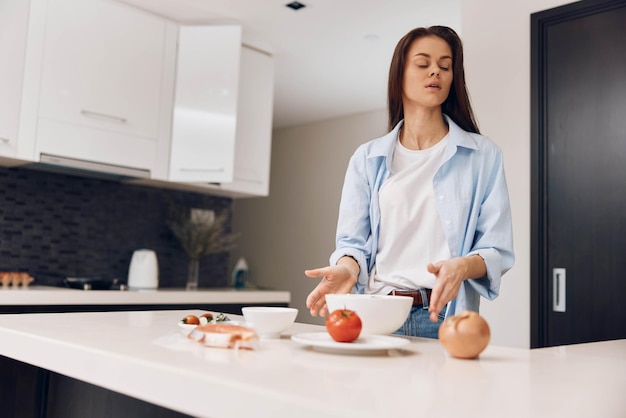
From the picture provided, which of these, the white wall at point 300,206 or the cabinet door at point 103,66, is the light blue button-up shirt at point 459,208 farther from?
the white wall at point 300,206

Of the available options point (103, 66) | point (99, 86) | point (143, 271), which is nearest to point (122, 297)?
point (143, 271)

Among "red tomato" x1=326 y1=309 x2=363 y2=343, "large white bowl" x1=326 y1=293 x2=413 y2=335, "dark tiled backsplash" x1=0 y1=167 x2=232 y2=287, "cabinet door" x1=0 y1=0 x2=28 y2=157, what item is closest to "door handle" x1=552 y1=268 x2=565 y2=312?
"large white bowl" x1=326 y1=293 x2=413 y2=335

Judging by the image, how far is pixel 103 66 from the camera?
3.23m

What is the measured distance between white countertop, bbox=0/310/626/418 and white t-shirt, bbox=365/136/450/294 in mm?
369

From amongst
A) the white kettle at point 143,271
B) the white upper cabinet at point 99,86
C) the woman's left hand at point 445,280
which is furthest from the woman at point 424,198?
the white kettle at point 143,271

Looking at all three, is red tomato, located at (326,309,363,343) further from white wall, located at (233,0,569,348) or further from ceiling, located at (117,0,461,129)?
ceiling, located at (117,0,461,129)

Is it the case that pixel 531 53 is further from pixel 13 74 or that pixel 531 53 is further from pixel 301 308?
pixel 301 308

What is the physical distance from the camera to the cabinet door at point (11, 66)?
9.53 feet

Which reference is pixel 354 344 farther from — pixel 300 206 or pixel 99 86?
pixel 300 206

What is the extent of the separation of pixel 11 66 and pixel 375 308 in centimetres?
253

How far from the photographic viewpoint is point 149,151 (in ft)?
11.2

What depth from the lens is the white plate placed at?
37.2 inches

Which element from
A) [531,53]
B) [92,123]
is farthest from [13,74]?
[531,53]

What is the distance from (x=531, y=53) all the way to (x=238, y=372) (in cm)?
250
